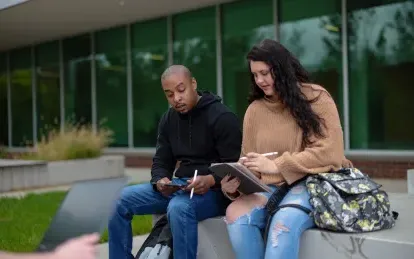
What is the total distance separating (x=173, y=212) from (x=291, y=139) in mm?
792

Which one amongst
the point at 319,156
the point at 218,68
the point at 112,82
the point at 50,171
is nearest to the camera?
the point at 319,156

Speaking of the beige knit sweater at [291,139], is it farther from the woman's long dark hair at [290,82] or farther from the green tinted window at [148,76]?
the green tinted window at [148,76]

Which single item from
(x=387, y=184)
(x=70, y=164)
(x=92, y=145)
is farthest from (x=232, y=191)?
(x=92, y=145)

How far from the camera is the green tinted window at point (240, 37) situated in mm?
11461

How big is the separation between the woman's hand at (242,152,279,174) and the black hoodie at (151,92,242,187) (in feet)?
1.43

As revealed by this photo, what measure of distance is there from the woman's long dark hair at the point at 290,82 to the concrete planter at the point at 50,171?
6635mm

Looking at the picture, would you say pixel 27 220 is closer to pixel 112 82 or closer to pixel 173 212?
pixel 173 212

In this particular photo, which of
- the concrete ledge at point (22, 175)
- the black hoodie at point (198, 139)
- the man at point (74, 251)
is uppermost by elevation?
the black hoodie at point (198, 139)

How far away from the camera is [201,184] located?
139 inches

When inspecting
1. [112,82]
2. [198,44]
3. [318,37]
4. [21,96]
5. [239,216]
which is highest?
[198,44]

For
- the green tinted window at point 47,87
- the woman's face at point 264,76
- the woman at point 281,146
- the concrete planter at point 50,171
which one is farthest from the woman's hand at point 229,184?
the green tinted window at point 47,87

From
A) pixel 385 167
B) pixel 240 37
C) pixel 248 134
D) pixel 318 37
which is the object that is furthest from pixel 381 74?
pixel 248 134

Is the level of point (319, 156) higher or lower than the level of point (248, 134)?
lower

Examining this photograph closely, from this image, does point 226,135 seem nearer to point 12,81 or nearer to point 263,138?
point 263,138
